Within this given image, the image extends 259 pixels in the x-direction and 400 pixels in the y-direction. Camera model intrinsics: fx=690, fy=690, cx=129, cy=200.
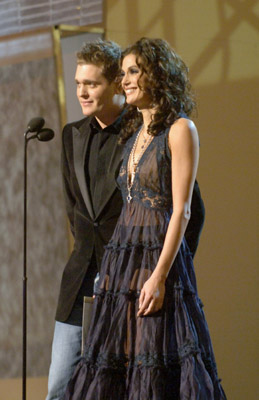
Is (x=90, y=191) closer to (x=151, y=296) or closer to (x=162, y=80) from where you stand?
(x=162, y=80)

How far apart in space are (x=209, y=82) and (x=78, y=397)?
85.0 inches

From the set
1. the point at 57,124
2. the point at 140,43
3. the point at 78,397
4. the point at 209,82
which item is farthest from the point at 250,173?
the point at 78,397

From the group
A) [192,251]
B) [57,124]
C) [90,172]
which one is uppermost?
[57,124]

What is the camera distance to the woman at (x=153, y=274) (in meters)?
2.12

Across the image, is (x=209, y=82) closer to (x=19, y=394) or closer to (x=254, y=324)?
(x=254, y=324)

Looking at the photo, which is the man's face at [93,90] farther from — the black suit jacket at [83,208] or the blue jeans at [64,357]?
the blue jeans at [64,357]

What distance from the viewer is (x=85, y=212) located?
8.84 feet

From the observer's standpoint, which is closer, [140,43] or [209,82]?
[140,43]

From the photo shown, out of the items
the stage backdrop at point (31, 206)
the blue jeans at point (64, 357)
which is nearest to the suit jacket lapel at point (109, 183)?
the blue jeans at point (64, 357)

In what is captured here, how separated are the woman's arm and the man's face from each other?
473mm

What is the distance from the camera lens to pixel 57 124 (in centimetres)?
389

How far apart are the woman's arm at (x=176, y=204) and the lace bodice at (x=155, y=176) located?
38mm

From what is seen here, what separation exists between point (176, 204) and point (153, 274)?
9.3 inches

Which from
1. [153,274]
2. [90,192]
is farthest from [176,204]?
[90,192]
